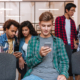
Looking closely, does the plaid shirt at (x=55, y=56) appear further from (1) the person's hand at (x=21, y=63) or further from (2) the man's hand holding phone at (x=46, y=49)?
(1) the person's hand at (x=21, y=63)

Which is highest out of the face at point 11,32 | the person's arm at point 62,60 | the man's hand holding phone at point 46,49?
the face at point 11,32

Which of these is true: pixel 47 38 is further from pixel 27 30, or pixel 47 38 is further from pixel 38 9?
pixel 38 9

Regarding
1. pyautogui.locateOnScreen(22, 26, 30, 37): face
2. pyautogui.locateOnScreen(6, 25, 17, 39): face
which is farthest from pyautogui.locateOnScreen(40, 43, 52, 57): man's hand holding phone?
pyautogui.locateOnScreen(22, 26, 30, 37): face

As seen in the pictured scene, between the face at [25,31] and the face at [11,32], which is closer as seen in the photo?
the face at [11,32]

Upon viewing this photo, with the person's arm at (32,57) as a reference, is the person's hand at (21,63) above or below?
below

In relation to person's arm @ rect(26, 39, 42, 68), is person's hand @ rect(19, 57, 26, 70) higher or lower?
lower

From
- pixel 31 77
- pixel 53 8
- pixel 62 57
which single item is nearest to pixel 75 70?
pixel 62 57

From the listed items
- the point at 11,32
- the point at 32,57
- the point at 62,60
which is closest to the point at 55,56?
the point at 62,60

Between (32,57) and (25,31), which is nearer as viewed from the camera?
(32,57)

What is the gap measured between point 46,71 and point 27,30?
1.20 metres

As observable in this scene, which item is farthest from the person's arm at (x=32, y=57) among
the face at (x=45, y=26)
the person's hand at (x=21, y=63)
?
the person's hand at (x=21, y=63)

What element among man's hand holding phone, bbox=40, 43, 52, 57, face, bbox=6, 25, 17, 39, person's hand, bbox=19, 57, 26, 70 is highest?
face, bbox=6, 25, 17, 39

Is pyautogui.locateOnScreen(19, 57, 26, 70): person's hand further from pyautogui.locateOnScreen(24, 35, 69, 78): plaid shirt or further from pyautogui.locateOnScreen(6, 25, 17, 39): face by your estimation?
pyautogui.locateOnScreen(24, 35, 69, 78): plaid shirt

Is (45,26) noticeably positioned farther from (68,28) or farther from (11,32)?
(68,28)
